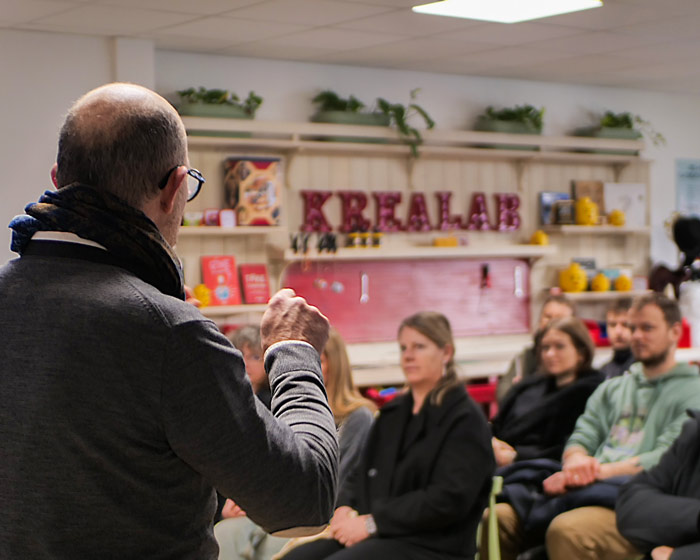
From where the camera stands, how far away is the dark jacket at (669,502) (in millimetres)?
2920

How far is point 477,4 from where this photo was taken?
4.41 meters

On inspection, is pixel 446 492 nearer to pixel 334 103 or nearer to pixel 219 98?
pixel 219 98

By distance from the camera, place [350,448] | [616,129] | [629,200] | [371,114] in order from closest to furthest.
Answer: [350,448] → [371,114] → [616,129] → [629,200]

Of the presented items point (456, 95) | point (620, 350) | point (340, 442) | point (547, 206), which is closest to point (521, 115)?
point (456, 95)

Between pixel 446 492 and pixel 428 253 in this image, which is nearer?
pixel 446 492

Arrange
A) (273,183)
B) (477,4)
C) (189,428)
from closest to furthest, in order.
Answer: (189,428) < (477,4) < (273,183)

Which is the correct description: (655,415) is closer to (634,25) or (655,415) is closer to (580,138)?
(634,25)

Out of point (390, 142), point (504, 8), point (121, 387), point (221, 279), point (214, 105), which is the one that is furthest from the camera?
point (390, 142)

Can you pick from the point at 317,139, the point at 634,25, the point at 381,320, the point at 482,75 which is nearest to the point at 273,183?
the point at 317,139

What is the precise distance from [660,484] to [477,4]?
236cm

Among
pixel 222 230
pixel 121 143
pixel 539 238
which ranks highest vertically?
pixel 121 143

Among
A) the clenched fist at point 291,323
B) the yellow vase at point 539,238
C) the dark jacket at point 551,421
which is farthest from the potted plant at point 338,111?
the clenched fist at point 291,323

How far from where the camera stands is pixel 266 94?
582 cm

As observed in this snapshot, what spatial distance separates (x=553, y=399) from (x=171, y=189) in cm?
325
